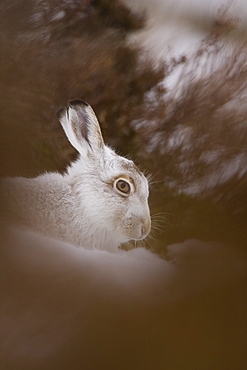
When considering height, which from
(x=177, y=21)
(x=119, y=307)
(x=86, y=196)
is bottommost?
(x=119, y=307)

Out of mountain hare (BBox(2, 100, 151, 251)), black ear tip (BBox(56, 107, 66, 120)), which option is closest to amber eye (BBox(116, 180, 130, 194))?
mountain hare (BBox(2, 100, 151, 251))

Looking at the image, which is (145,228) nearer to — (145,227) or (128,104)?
(145,227)

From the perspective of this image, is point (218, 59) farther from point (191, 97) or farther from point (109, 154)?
point (109, 154)

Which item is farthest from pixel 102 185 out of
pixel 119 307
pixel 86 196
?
pixel 119 307

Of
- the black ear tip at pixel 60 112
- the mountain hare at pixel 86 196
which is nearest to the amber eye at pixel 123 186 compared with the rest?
the mountain hare at pixel 86 196

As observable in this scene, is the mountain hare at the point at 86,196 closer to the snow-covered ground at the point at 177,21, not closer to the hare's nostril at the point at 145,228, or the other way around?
the hare's nostril at the point at 145,228

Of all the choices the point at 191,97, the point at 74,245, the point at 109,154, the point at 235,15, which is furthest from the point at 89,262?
the point at 235,15

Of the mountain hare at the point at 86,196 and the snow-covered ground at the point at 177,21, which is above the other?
the snow-covered ground at the point at 177,21
